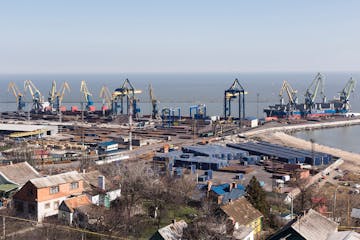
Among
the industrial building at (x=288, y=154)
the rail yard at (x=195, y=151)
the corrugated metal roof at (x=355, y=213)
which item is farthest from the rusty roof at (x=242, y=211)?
the industrial building at (x=288, y=154)

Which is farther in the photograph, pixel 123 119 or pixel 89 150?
pixel 123 119

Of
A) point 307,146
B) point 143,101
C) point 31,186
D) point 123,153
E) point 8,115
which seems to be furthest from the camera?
point 143,101

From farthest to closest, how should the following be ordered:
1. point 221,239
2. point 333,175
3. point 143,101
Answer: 1. point 143,101
2. point 333,175
3. point 221,239

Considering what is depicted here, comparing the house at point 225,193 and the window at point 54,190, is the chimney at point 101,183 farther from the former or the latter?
the house at point 225,193

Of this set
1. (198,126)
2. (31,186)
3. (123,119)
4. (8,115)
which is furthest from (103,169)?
(8,115)

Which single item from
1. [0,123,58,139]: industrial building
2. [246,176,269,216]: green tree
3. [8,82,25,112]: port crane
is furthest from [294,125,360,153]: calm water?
[8,82,25,112]: port crane

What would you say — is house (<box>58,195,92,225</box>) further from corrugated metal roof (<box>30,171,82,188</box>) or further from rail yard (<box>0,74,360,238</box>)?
corrugated metal roof (<box>30,171,82,188</box>)

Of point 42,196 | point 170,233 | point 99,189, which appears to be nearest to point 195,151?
point 99,189

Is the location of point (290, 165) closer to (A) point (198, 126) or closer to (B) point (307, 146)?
(B) point (307, 146)
